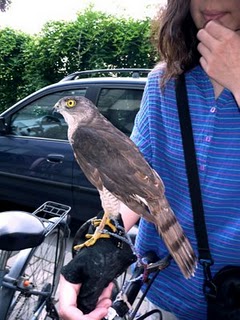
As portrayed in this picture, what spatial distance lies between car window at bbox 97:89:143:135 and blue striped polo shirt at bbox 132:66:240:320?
237cm

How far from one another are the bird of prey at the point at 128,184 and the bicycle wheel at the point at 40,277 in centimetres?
127

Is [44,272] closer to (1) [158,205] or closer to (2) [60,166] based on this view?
(2) [60,166]

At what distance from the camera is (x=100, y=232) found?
4.07ft

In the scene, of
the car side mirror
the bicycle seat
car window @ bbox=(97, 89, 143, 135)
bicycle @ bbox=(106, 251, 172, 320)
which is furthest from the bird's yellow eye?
the car side mirror

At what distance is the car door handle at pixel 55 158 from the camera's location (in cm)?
421

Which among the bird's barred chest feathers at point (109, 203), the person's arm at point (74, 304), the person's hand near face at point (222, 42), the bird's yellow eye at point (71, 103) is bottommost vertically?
the person's arm at point (74, 304)

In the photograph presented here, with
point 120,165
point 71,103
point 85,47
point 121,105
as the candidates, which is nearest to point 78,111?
point 71,103

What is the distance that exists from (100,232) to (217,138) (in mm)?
468

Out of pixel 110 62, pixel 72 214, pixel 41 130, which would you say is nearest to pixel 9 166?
pixel 41 130

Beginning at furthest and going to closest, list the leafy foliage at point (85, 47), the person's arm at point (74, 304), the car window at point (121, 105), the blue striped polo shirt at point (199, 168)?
the leafy foliage at point (85, 47)
the car window at point (121, 105)
the blue striped polo shirt at point (199, 168)
the person's arm at point (74, 304)

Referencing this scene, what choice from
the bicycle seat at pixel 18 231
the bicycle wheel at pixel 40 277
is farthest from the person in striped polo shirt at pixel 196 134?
the bicycle wheel at pixel 40 277

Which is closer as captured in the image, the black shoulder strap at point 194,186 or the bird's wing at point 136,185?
the bird's wing at point 136,185

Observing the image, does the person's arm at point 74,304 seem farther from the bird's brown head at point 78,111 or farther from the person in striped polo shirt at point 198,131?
the bird's brown head at point 78,111

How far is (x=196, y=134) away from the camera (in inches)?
51.8
